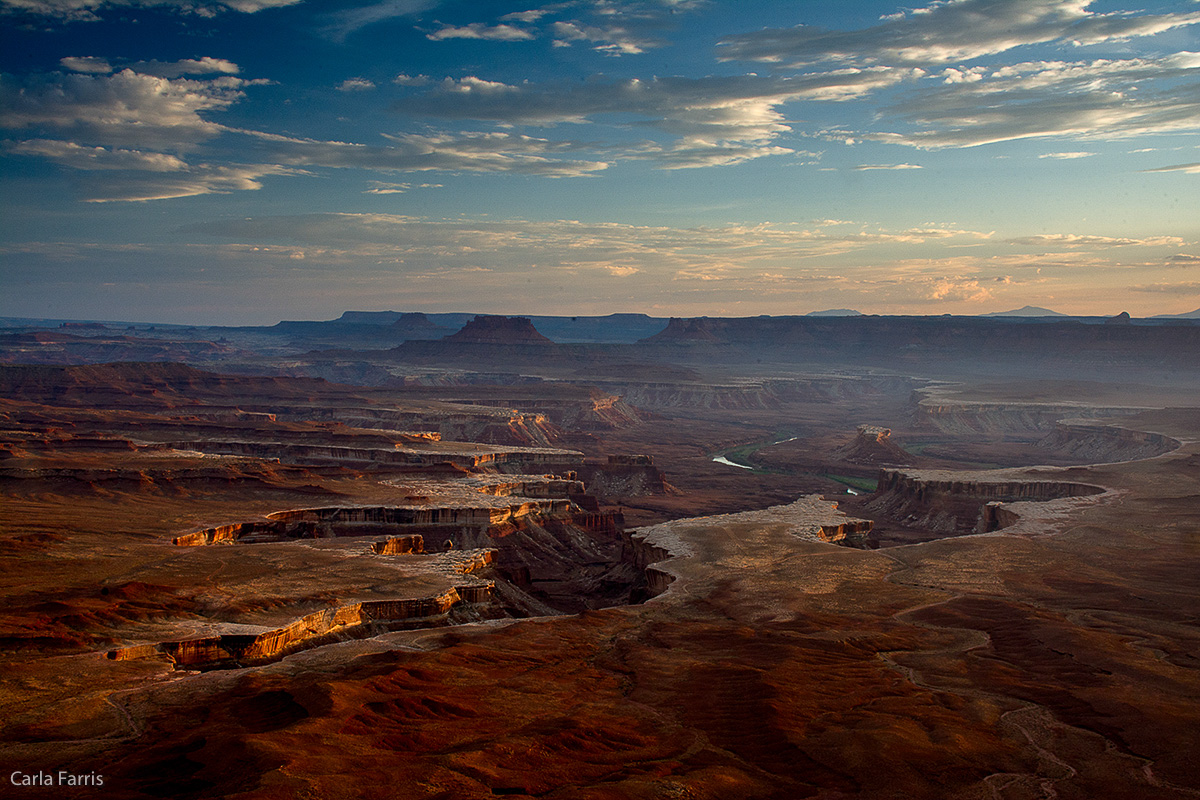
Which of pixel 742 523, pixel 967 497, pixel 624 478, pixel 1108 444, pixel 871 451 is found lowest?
pixel 624 478

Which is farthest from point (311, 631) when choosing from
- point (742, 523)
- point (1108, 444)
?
point (1108, 444)

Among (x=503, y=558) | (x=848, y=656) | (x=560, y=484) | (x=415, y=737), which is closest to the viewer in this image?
(x=415, y=737)

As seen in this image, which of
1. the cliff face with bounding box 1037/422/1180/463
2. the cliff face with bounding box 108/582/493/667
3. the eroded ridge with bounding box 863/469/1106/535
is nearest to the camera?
the cliff face with bounding box 108/582/493/667

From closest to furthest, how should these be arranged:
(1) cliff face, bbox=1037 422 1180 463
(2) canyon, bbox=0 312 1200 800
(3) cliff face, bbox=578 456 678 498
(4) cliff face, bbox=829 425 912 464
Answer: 1. (2) canyon, bbox=0 312 1200 800
2. (3) cliff face, bbox=578 456 678 498
3. (1) cliff face, bbox=1037 422 1180 463
4. (4) cliff face, bbox=829 425 912 464

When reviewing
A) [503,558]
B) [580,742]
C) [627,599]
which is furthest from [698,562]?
[580,742]

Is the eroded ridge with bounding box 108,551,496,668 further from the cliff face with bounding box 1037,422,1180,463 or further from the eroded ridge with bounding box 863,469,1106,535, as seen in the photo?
the cliff face with bounding box 1037,422,1180,463

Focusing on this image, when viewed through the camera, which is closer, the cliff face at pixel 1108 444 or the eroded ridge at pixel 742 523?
the eroded ridge at pixel 742 523

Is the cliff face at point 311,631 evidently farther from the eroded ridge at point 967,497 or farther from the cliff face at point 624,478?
the cliff face at point 624,478

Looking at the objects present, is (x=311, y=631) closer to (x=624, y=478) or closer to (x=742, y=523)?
(x=742, y=523)

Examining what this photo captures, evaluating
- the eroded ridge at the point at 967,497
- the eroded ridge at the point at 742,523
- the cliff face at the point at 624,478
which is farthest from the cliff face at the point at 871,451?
the eroded ridge at the point at 742,523

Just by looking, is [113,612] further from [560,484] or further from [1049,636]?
[560,484]

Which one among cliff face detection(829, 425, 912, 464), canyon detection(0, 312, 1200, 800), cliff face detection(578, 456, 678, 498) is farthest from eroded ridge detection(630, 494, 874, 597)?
cliff face detection(829, 425, 912, 464)
